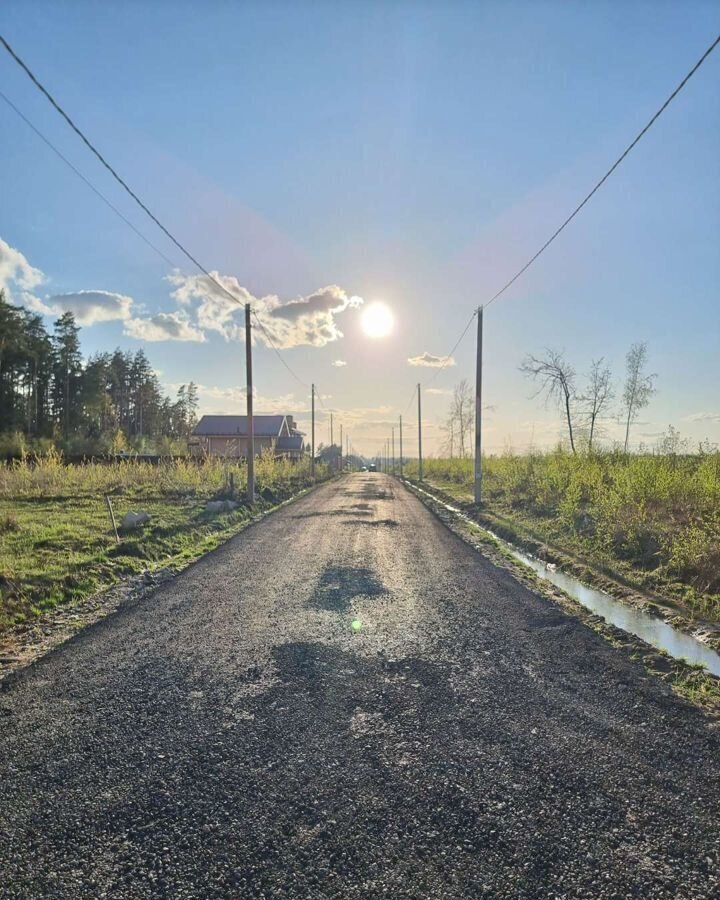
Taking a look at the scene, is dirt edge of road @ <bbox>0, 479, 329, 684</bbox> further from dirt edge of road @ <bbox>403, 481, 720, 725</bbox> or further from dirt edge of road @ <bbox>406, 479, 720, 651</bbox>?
dirt edge of road @ <bbox>406, 479, 720, 651</bbox>

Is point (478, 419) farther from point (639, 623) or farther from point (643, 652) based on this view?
point (643, 652)

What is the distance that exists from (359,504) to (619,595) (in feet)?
43.6

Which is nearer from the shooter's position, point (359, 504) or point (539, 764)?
point (539, 764)

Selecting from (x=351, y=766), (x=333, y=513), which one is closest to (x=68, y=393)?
(x=333, y=513)

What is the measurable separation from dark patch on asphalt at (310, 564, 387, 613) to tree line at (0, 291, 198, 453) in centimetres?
2470

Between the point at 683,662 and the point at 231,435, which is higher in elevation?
the point at 231,435

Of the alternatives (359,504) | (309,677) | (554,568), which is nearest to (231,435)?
(359,504)

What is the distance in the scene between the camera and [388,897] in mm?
2092

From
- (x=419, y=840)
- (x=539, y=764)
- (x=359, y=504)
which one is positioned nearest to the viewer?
(x=419, y=840)

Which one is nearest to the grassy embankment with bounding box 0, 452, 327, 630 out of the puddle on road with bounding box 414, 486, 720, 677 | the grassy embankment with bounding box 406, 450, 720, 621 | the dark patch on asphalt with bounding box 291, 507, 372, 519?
the dark patch on asphalt with bounding box 291, 507, 372, 519

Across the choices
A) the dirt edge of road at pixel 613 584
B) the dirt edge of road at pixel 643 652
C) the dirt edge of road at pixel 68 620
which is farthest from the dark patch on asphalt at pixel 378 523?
the dirt edge of road at pixel 68 620

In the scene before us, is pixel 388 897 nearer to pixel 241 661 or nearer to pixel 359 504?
pixel 241 661

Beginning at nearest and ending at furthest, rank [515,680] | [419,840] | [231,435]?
[419,840] → [515,680] → [231,435]

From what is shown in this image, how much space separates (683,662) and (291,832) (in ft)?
13.1
